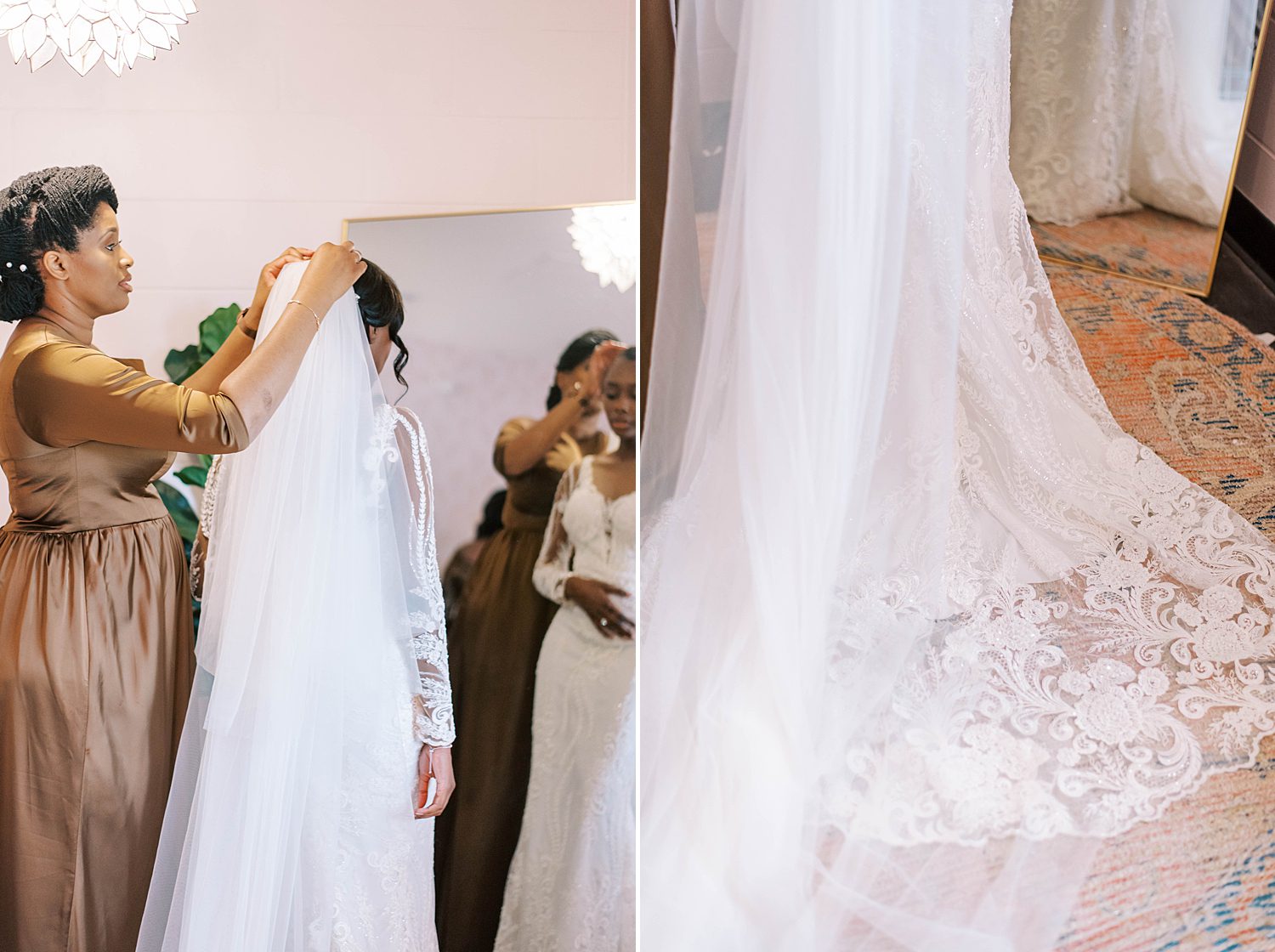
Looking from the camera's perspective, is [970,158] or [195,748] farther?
[970,158]

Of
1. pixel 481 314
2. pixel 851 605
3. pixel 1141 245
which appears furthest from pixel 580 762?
pixel 1141 245

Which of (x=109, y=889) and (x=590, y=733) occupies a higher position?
(x=590, y=733)

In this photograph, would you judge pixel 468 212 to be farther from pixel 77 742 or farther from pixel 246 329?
pixel 77 742

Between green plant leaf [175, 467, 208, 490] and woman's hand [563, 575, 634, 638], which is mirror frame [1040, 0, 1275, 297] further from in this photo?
green plant leaf [175, 467, 208, 490]

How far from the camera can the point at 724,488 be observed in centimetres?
120

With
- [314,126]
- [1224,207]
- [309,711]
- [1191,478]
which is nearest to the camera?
[309,711]

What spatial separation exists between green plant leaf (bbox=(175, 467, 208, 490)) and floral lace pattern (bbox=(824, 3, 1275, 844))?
80 cm

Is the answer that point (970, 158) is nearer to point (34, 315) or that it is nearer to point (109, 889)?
point (34, 315)

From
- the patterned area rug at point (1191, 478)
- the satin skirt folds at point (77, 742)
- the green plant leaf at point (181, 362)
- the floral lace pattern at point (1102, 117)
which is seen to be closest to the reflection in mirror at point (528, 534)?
the green plant leaf at point (181, 362)

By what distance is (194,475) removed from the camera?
48.8 inches

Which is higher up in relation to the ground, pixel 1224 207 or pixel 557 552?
pixel 1224 207

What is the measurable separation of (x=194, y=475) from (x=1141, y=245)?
6.85 feet

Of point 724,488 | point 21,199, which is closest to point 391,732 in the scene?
point 724,488

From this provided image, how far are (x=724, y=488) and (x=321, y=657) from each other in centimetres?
51
